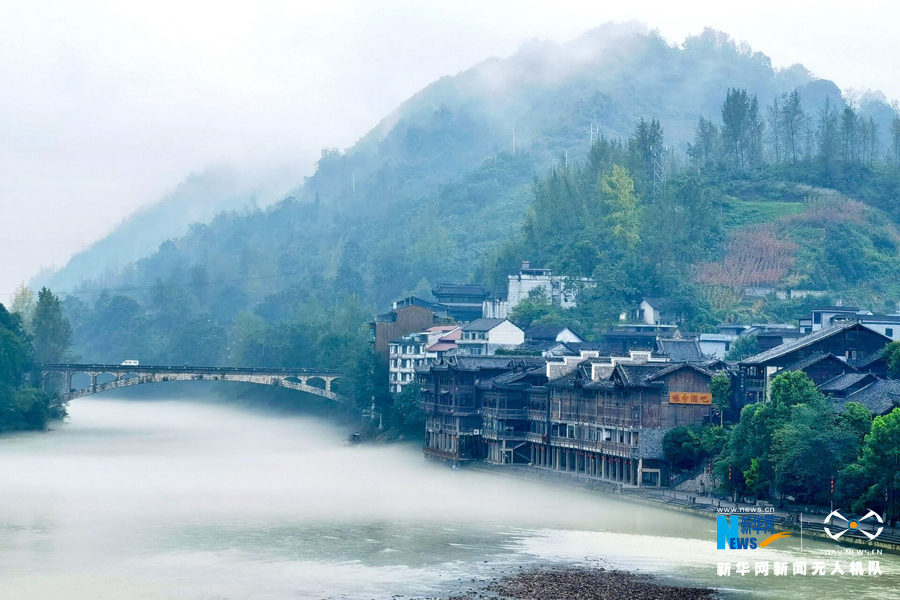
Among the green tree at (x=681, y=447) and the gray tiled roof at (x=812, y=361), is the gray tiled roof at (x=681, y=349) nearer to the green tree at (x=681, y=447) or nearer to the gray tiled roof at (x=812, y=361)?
the gray tiled roof at (x=812, y=361)

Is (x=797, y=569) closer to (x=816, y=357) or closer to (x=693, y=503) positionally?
(x=693, y=503)

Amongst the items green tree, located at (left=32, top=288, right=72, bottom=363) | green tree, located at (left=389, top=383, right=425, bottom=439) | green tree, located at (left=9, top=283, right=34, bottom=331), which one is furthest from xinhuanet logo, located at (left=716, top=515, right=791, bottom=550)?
green tree, located at (left=9, top=283, right=34, bottom=331)

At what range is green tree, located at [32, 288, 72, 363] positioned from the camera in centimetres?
14950

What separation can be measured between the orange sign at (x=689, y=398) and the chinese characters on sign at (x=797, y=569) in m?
25.4

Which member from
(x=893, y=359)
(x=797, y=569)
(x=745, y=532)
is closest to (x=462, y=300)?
(x=893, y=359)

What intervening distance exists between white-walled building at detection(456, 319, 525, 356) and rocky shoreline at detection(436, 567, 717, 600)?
61979mm

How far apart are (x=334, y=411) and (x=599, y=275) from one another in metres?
28.8

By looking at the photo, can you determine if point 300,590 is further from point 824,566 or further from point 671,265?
point 671,265

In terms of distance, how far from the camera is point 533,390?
95.9 m

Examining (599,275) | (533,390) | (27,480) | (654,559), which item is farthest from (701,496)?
(599,275)

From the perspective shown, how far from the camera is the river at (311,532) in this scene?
174 ft

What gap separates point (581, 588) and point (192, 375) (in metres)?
81.4

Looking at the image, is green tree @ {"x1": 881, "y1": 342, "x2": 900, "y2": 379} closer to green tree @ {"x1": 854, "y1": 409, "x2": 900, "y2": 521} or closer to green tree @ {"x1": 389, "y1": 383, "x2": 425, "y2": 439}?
green tree @ {"x1": 854, "y1": 409, "x2": 900, "y2": 521}

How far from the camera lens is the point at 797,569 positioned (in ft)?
182
